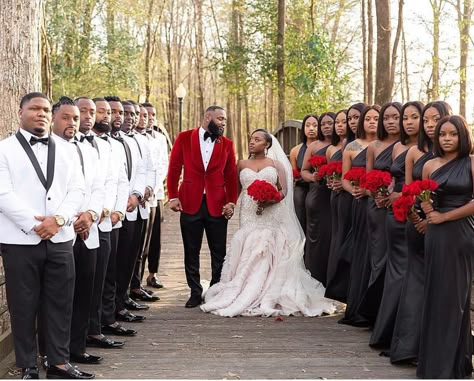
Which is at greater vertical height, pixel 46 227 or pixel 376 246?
pixel 46 227

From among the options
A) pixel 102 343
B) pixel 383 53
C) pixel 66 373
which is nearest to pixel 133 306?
pixel 102 343

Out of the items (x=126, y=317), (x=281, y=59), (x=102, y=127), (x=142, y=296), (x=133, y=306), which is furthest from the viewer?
(x=281, y=59)

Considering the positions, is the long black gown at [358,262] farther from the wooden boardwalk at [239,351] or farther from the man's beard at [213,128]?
the man's beard at [213,128]

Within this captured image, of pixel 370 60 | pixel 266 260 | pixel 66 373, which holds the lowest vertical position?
pixel 66 373

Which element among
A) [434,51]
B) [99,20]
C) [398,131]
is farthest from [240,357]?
[434,51]

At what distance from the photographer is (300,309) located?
29.5 feet

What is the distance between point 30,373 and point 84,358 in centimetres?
81

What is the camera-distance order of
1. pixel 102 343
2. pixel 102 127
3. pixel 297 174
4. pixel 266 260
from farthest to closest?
pixel 297 174 → pixel 266 260 → pixel 102 127 → pixel 102 343

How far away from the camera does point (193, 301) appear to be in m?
9.53

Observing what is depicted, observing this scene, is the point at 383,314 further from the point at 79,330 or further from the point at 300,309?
the point at 79,330

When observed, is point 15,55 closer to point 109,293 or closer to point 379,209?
point 109,293

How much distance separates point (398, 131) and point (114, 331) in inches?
131

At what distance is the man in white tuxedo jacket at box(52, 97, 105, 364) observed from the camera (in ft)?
20.8

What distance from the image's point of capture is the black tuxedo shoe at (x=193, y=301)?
31.1ft
